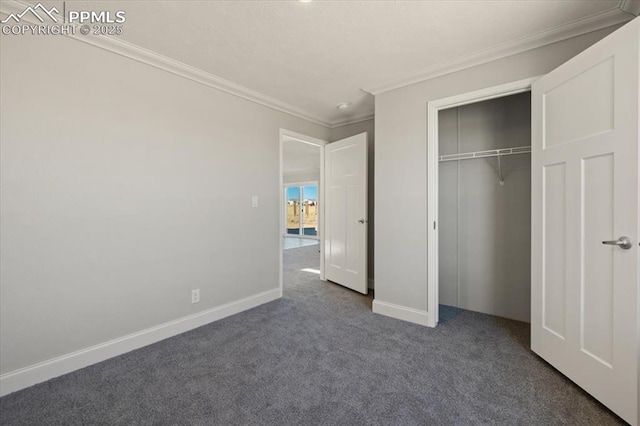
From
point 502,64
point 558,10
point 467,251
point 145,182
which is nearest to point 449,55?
point 502,64

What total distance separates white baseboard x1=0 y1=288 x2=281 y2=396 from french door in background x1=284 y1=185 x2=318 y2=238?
24.3 feet

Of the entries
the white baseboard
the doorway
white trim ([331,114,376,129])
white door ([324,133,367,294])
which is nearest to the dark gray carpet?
the white baseboard

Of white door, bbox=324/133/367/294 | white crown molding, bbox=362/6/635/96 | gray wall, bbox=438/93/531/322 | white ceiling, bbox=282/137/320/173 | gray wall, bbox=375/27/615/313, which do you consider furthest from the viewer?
white ceiling, bbox=282/137/320/173

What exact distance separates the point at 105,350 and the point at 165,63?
7.66 feet

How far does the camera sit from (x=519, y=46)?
7.18 feet

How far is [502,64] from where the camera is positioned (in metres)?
2.33

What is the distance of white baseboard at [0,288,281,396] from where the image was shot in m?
1.77

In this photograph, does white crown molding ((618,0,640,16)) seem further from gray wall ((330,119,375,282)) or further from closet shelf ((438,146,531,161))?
gray wall ((330,119,375,282))

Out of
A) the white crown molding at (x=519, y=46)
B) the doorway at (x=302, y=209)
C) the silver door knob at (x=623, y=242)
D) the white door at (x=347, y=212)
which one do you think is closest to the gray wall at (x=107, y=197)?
the white door at (x=347, y=212)

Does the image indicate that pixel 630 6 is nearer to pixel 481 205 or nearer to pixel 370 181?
pixel 481 205

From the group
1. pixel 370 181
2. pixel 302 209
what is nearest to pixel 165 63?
pixel 370 181

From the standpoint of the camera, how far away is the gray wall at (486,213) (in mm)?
2779

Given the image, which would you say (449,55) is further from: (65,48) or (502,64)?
(65,48)

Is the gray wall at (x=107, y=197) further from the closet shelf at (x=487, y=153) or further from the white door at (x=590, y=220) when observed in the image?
the white door at (x=590, y=220)
